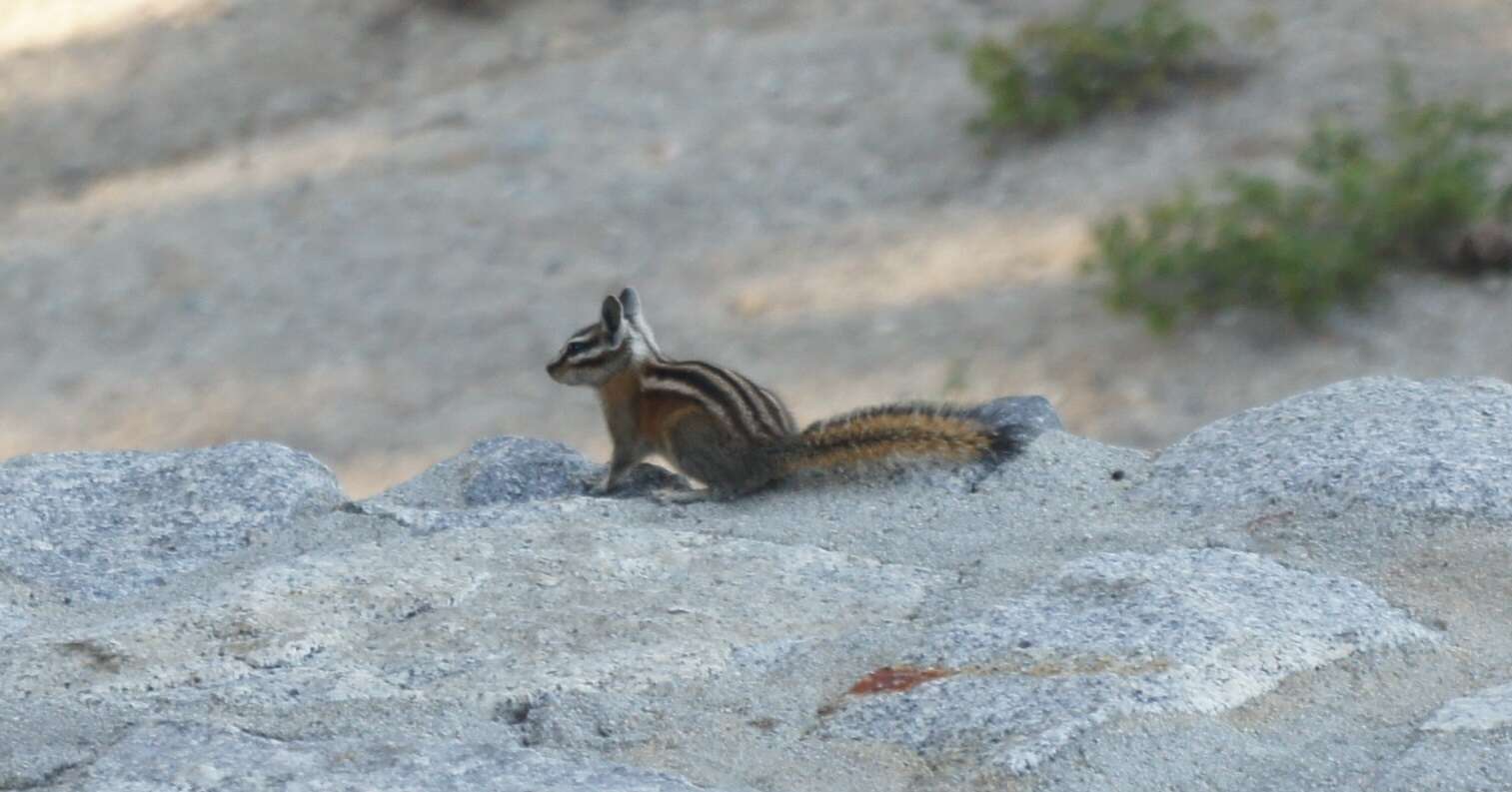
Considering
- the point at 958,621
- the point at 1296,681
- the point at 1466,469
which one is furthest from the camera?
the point at 1466,469

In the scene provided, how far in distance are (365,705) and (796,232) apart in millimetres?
7902

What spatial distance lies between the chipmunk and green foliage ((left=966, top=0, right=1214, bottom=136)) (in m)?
6.74

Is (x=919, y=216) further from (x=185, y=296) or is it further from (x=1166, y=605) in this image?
(x=1166, y=605)

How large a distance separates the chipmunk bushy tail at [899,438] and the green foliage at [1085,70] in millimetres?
7262

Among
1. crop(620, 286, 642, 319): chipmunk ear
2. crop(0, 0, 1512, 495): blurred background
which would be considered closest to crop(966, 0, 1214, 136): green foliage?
crop(0, 0, 1512, 495): blurred background

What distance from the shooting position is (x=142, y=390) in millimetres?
9508

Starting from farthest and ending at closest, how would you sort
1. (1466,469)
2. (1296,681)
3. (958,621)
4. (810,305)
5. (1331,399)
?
(810,305), (1331,399), (1466,469), (958,621), (1296,681)

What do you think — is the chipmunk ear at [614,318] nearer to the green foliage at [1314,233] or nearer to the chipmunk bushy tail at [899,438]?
the chipmunk bushy tail at [899,438]

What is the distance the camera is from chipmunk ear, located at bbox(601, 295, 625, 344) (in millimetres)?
3662

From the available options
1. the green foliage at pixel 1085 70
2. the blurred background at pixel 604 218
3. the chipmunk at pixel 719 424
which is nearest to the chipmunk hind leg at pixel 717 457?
the chipmunk at pixel 719 424

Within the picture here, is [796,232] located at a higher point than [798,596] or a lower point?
higher

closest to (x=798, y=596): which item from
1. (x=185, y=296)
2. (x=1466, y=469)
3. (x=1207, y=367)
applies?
(x=1466, y=469)

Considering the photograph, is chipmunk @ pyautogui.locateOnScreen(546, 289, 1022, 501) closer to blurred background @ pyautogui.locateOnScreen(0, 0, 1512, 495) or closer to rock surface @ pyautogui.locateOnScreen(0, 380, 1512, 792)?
rock surface @ pyautogui.locateOnScreen(0, 380, 1512, 792)

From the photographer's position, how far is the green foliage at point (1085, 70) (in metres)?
10.2
